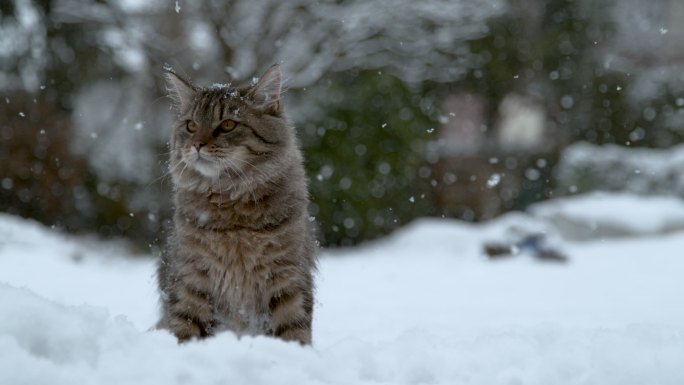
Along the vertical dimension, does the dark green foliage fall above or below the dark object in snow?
above

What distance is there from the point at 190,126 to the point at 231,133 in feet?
0.76

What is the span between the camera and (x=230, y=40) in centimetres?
843

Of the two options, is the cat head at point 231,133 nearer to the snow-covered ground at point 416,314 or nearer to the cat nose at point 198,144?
the cat nose at point 198,144

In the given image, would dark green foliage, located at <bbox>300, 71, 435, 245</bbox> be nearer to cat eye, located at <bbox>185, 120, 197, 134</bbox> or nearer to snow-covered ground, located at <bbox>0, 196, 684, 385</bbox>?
snow-covered ground, located at <bbox>0, 196, 684, 385</bbox>

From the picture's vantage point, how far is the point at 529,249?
25.2 ft

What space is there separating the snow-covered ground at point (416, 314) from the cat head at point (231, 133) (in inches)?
30.9

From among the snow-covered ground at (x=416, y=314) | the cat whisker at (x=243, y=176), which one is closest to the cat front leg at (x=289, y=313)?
the snow-covered ground at (x=416, y=314)

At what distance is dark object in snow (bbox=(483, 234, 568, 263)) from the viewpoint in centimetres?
736

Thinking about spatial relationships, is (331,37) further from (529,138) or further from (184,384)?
(184,384)

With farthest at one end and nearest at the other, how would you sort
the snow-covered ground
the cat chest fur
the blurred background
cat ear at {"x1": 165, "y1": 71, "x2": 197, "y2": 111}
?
the blurred background < cat ear at {"x1": 165, "y1": 71, "x2": 197, "y2": 111} < the cat chest fur < the snow-covered ground

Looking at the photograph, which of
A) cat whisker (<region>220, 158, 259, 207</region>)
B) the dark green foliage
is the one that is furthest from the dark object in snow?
cat whisker (<region>220, 158, 259, 207</region>)

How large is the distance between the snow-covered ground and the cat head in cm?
79

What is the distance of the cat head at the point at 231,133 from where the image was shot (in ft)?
10.2

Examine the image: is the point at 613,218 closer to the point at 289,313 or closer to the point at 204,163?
the point at 289,313
